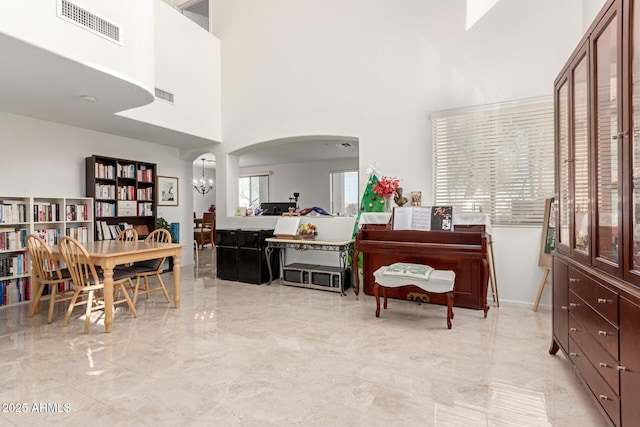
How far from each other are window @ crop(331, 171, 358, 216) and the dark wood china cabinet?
23.2ft

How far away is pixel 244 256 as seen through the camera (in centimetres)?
545

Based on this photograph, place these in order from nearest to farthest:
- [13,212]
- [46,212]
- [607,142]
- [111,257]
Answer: [607,142] < [111,257] < [13,212] < [46,212]

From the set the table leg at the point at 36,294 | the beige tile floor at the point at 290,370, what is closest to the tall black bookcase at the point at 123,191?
the table leg at the point at 36,294

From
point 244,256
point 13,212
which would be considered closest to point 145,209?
point 13,212

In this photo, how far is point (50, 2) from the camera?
9.18ft

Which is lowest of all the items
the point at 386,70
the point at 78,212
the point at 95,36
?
the point at 78,212

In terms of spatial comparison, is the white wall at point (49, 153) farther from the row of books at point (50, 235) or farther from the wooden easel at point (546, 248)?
the wooden easel at point (546, 248)

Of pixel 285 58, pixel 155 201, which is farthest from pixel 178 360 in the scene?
pixel 285 58

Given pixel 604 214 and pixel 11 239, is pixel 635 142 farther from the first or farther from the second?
pixel 11 239

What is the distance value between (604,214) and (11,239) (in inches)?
225

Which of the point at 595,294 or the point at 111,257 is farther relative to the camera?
the point at 111,257

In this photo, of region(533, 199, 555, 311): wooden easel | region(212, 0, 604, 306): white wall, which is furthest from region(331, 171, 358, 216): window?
region(533, 199, 555, 311): wooden easel

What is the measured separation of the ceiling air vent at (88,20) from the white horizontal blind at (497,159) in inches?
143

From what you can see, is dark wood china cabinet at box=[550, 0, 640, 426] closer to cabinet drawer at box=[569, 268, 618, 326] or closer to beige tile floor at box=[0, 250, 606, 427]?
cabinet drawer at box=[569, 268, 618, 326]
